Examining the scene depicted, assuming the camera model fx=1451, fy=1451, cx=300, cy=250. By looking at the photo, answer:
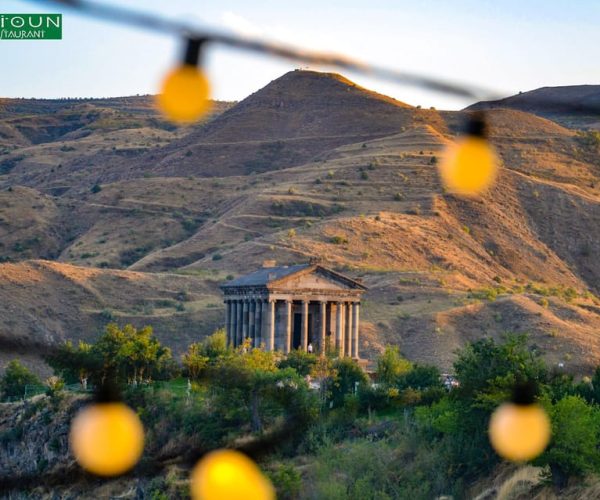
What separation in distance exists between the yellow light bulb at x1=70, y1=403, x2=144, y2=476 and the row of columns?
915 inches

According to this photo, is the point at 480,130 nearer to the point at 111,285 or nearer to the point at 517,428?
the point at 517,428

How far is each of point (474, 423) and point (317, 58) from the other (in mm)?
51341

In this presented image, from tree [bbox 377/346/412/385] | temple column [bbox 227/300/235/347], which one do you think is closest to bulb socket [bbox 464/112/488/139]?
tree [bbox 377/346/412/385]

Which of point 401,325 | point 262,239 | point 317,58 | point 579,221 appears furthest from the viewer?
point 579,221

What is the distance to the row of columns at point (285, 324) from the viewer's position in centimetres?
9250

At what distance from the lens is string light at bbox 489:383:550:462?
53.0 m

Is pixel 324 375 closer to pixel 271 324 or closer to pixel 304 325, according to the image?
pixel 271 324

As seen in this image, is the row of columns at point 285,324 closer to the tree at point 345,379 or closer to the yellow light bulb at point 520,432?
the tree at point 345,379

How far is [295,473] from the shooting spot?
58344 mm

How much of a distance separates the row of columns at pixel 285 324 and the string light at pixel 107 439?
2323 centimetres

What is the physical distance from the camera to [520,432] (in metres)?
62.9

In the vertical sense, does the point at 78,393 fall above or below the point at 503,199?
below

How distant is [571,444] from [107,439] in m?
16.2

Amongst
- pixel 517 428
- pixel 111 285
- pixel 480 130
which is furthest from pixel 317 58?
pixel 111 285
